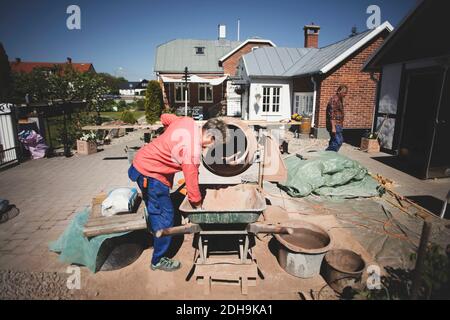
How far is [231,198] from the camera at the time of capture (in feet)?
12.9

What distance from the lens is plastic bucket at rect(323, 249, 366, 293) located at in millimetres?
3023

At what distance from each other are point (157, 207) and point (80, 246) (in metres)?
1.23

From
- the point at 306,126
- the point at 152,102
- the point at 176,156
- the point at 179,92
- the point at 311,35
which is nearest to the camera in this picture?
the point at 176,156

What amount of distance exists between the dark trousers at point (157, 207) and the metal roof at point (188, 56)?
→ 942 inches

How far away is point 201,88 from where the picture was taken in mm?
25391

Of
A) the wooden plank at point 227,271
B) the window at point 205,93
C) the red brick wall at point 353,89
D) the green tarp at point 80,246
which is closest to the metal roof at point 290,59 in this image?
the red brick wall at point 353,89

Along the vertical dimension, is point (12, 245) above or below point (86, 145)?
below

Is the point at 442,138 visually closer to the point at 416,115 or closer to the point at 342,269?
the point at 416,115

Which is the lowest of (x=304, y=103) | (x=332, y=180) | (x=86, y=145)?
(x=332, y=180)

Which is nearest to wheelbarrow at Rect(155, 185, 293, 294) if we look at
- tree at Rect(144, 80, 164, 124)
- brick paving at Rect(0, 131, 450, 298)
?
brick paving at Rect(0, 131, 450, 298)

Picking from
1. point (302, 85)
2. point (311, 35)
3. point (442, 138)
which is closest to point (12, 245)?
point (442, 138)

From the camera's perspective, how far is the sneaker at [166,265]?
3500 mm

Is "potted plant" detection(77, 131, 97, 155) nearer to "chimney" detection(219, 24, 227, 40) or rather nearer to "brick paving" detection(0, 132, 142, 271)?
"brick paving" detection(0, 132, 142, 271)
